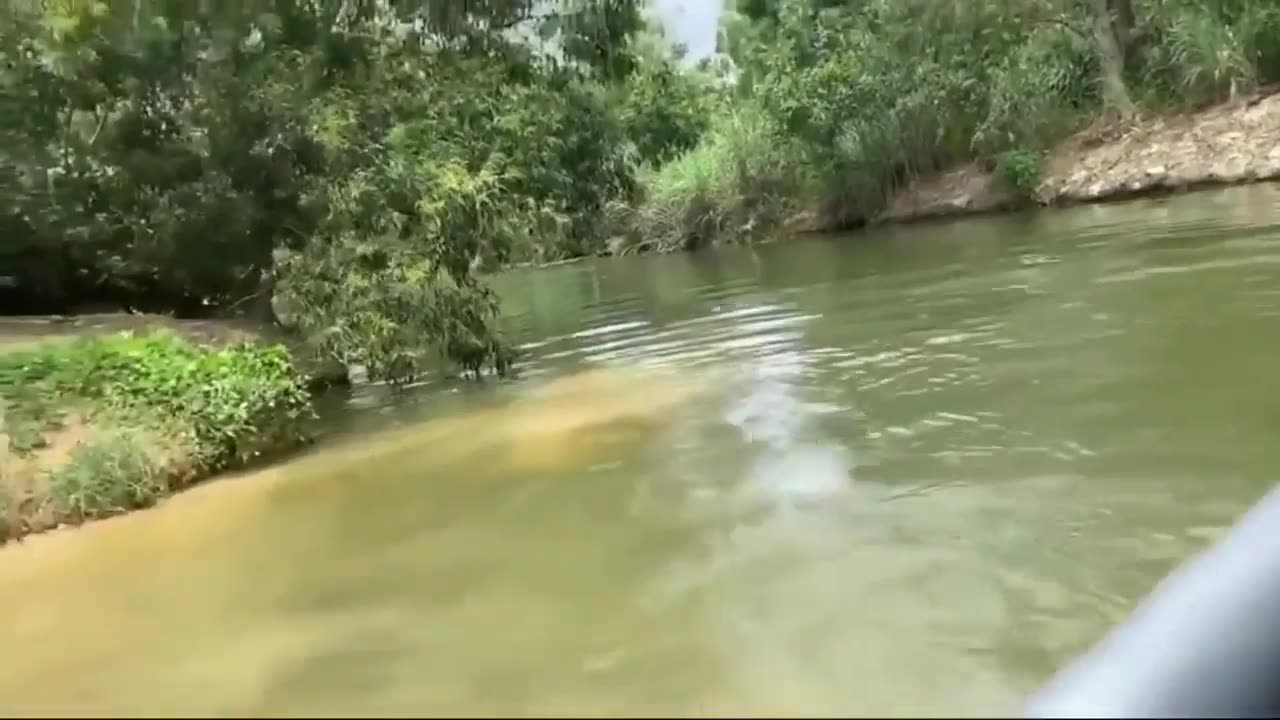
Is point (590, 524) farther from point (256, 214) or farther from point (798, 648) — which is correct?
point (256, 214)

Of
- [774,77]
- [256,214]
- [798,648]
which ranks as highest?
[774,77]

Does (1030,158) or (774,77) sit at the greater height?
(774,77)

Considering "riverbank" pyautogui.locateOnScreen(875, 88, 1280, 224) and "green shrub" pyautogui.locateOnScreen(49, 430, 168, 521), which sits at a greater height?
"riverbank" pyautogui.locateOnScreen(875, 88, 1280, 224)

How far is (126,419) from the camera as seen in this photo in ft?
26.3

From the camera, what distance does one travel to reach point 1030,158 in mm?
22859

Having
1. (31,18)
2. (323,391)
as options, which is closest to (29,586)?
(323,391)

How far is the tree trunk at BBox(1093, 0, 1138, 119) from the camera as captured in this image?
23203mm

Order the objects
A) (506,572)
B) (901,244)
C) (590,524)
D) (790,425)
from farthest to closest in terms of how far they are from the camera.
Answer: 1. (901,244)
2. (790,425)
3. (590,524)
4. (506,572)

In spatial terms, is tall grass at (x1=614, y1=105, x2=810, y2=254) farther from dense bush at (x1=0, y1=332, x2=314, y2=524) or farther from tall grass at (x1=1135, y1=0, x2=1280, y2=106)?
dense bush at (x1=0, y1=332, x2=314, y2=524)

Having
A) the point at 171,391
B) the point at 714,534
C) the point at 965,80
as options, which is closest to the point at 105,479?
the point at 171,391

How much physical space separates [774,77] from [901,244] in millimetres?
7380

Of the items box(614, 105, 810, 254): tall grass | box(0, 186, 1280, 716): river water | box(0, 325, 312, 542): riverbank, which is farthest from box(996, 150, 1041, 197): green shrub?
box(0, 325, 312, 542): riverbank

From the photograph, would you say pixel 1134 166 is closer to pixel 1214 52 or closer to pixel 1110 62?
pixel 1214 52

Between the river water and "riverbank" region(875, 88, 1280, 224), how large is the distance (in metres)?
10.3
